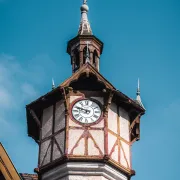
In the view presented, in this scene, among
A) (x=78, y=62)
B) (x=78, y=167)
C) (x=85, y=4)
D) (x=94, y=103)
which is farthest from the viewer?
(x=85, y=4)

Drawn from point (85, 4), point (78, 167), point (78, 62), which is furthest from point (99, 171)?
point (85, 4)

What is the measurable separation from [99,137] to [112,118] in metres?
1.13

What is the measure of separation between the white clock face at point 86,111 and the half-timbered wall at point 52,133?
1.46 feet

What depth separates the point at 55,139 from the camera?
24047 millimetres

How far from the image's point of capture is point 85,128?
23.9m

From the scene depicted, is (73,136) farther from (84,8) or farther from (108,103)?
(84,8)

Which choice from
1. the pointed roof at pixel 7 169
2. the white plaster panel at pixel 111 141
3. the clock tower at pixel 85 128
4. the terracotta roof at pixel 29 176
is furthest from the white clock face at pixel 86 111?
the pointed roof at pixel 7 169

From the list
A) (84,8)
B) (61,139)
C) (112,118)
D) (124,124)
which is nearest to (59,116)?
(61,139)

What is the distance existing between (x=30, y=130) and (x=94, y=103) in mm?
2824

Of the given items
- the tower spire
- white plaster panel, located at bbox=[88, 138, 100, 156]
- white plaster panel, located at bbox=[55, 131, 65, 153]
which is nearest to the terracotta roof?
white plaster panel, located at bbox=[55, 131, 65, 153]

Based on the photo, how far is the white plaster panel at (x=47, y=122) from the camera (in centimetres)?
2453

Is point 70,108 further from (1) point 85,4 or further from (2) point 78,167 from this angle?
(1) point 85,4

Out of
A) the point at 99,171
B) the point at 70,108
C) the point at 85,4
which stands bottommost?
the point at 99,171

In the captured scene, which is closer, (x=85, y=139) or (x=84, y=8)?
(x=85, y=139)
